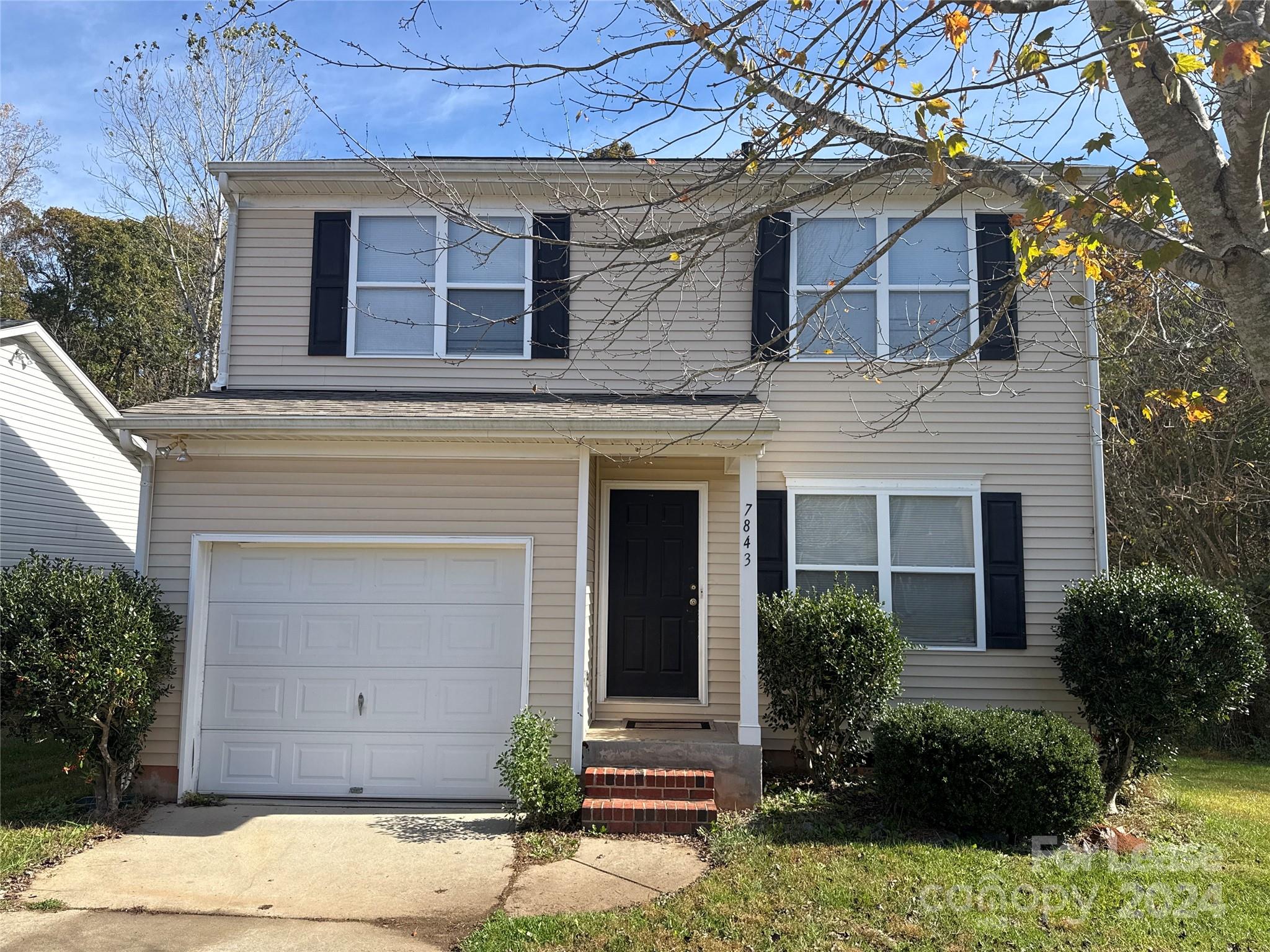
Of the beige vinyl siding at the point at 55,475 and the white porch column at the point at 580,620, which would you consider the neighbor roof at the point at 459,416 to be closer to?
the white porch column at the point at 580,620

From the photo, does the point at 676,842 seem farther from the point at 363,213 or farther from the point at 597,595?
the point at 363,213

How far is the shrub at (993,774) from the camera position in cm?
630

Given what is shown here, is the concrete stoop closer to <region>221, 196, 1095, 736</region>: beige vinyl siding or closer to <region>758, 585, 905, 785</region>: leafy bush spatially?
<region>758, 585, 905, 785</region>: leafy bush

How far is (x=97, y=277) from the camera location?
22.5 m

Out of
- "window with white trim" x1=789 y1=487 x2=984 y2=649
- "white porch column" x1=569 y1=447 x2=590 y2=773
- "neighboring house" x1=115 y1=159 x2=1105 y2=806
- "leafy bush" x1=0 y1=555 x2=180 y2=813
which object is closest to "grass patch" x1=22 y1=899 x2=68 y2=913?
"leafy bush" x1=0 y1=555 x2=180 y2=813

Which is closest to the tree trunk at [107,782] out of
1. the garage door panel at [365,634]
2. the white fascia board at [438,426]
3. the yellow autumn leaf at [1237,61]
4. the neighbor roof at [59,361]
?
the garage door panel at [365,634]

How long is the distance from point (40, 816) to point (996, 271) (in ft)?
31.7

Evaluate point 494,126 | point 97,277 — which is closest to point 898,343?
point 494,126

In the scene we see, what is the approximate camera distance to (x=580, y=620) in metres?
7.58

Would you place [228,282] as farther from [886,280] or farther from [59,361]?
[886,280]

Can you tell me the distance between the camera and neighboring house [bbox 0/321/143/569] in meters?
11.6

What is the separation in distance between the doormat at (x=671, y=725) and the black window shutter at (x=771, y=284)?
3.58 meters

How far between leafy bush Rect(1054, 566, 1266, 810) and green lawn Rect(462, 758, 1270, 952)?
0.80m

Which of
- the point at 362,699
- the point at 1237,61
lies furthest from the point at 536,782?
the point at 1237,61
